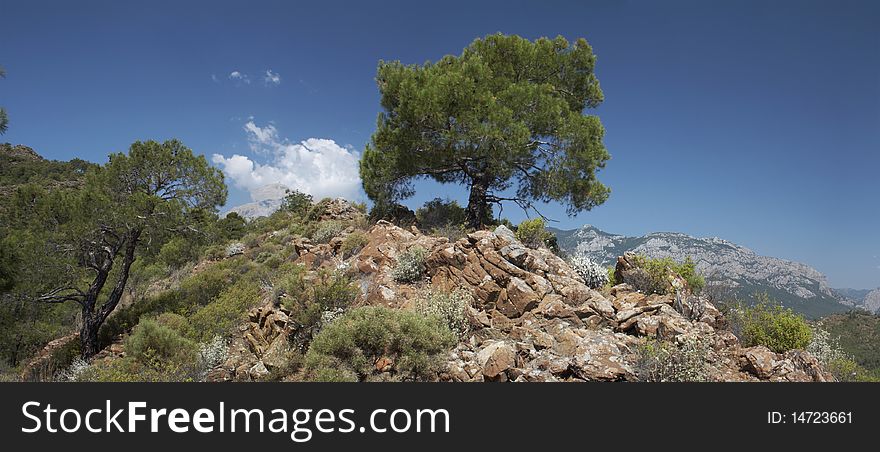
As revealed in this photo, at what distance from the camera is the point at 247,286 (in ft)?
40.3

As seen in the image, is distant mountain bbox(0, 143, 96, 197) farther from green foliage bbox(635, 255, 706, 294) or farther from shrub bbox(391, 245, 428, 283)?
green foliage bbox(635, 255, 706, 294)

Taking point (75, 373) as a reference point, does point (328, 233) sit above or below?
above

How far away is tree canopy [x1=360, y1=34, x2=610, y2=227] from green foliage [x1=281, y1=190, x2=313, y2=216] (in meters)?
10.1

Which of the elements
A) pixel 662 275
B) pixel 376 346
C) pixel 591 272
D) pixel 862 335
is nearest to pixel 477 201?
pixel 591 272

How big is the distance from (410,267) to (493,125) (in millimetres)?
5416

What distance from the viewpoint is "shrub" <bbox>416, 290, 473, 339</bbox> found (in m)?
7.00

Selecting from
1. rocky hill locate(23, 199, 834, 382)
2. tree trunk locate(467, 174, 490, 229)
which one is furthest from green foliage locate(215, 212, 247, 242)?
tree trunk locate(467, 174, 490, 229)

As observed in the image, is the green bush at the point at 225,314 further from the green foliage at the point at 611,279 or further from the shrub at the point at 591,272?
the green foliage at the point at 611,279

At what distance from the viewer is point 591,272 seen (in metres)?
9.42

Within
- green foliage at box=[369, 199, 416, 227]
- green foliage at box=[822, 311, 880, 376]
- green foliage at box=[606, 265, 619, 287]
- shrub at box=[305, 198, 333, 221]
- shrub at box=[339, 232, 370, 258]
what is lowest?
green foliage at box=[822, 311, 880, 376]

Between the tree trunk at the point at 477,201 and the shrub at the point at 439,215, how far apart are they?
1.38 feet

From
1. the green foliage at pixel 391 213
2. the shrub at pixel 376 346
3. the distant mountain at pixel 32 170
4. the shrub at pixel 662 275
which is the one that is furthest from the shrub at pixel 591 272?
the distant mountain at pixel 32 170

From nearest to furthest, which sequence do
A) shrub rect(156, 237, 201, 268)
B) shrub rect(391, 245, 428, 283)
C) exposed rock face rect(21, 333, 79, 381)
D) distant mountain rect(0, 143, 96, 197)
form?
shrub rect(391, 245, 428, 283) → exposed rock face rect(21, 333, 79, 381) → shrub rect(156, 237, 201, 268) → distant mountain rect(0, 143, 96, 197)

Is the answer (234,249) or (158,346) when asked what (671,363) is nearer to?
(158,346)
